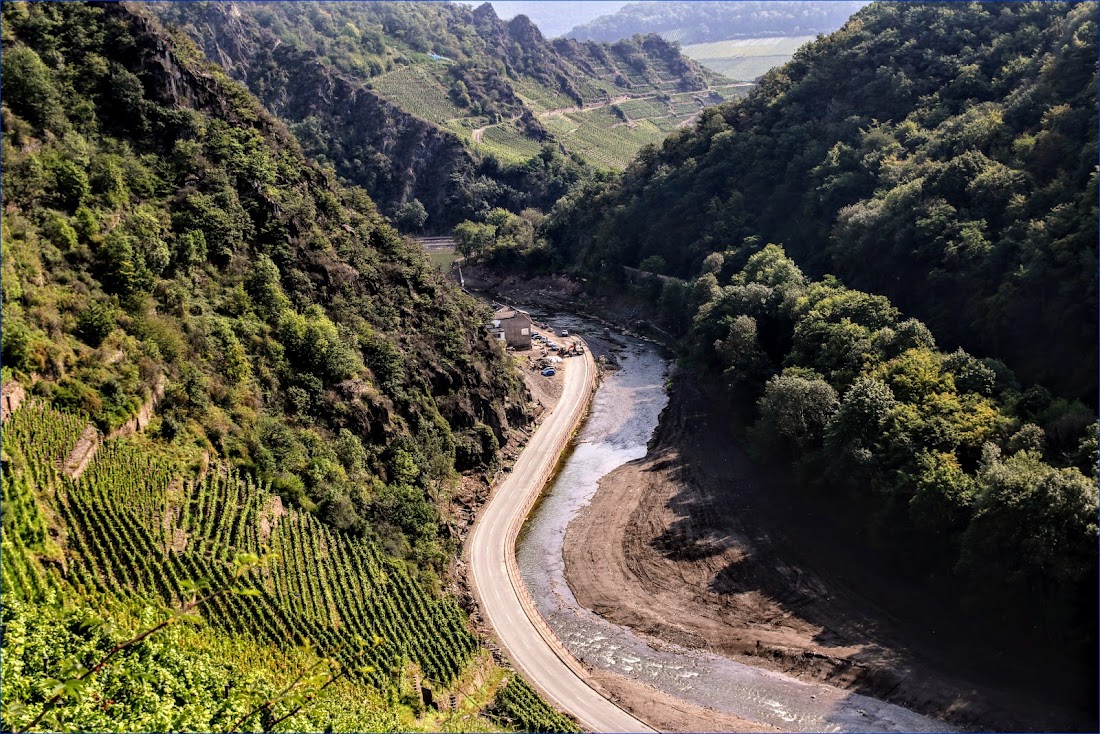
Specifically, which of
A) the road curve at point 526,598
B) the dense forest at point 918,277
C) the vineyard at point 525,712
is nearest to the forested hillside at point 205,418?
the vineyard at point 525,712

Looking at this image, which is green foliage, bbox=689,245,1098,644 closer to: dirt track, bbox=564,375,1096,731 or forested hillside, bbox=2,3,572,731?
dirt track, bbox=564,375,1096,731

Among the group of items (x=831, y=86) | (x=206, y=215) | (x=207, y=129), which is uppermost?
(x=831, y=86)

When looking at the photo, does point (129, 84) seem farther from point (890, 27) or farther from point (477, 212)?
point (477, 212)

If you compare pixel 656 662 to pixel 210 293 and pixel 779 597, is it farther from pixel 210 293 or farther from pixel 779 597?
pixel 210 293

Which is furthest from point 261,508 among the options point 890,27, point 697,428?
point 890,27

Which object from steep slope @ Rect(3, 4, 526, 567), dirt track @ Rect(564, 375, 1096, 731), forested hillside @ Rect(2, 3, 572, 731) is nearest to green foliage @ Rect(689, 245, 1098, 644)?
dirt track @ Rect(564, 375, 1096, 731)

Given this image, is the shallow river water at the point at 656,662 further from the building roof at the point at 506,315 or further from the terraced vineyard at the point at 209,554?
the building roof at the point at 506,315
